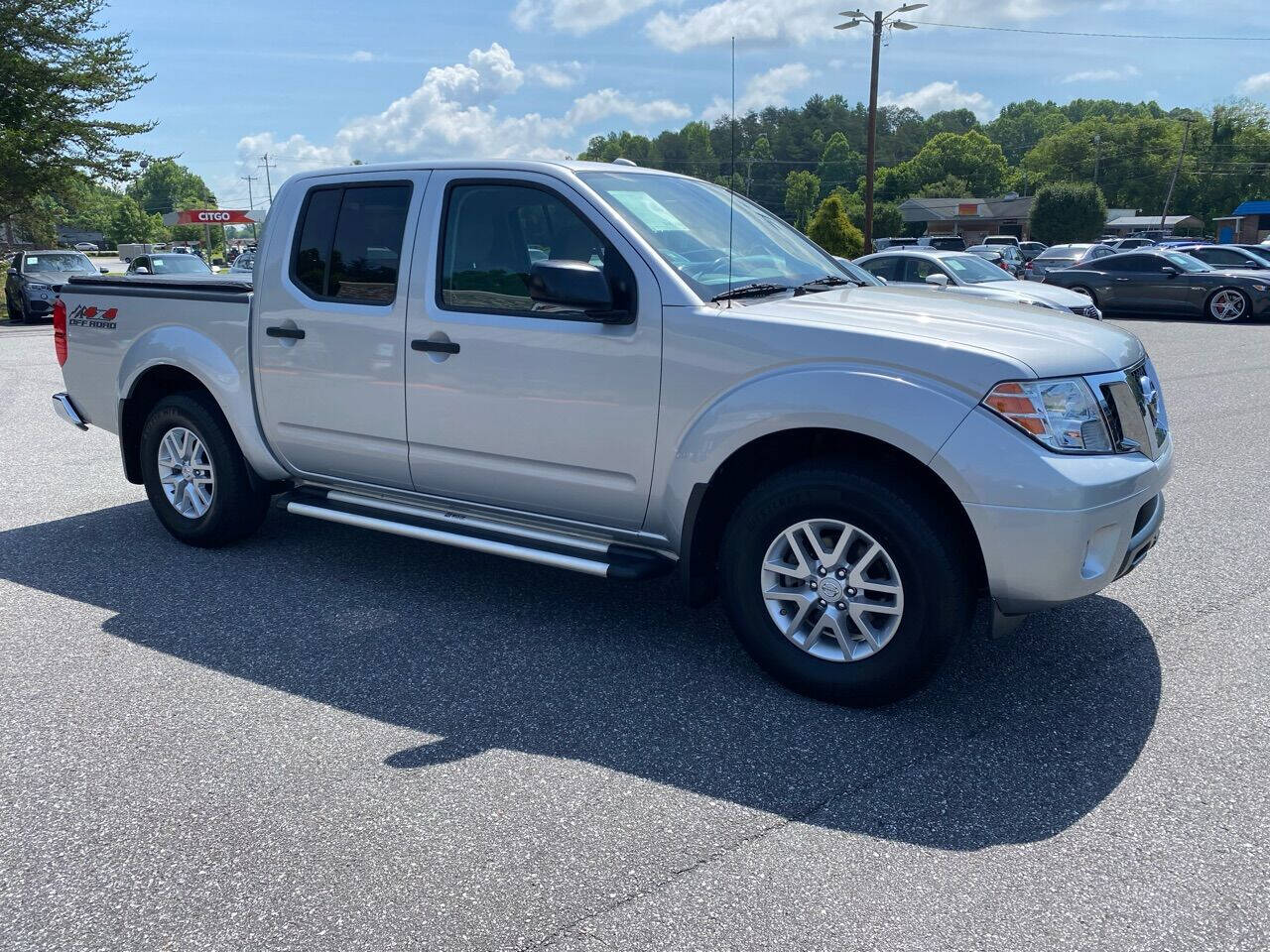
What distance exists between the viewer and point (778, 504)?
3.74 meters

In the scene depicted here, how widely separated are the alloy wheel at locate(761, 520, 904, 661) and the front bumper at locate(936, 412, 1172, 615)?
1.17 feet

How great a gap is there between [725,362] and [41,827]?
8.62 ft

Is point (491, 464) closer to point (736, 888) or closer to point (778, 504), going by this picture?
point (778, 504)

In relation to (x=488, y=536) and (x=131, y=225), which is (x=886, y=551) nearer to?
(x=488, y=536)

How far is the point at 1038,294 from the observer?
1484 centimetres

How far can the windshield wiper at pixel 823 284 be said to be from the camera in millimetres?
4434

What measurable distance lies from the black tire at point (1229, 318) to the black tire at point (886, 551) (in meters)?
20.3

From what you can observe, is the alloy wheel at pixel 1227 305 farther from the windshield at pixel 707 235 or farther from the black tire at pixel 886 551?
the black tire at pixel 886 551

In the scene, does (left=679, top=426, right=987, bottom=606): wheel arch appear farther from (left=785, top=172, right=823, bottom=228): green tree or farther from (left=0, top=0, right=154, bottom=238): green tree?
(left=0, top=0, right=154, bottom=238): green tree

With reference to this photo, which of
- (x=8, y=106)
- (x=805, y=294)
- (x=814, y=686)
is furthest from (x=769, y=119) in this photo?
(x=8, y=106)

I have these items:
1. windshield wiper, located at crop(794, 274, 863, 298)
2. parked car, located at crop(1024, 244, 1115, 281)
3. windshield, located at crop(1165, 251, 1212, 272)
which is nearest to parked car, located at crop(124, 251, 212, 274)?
parked car, located at crop(1024, 244, 1115, 281)

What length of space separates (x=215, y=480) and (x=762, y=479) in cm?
307

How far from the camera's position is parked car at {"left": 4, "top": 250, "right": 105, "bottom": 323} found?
2494cm

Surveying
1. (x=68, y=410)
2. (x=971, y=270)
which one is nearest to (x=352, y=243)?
(x=68, y=410)
